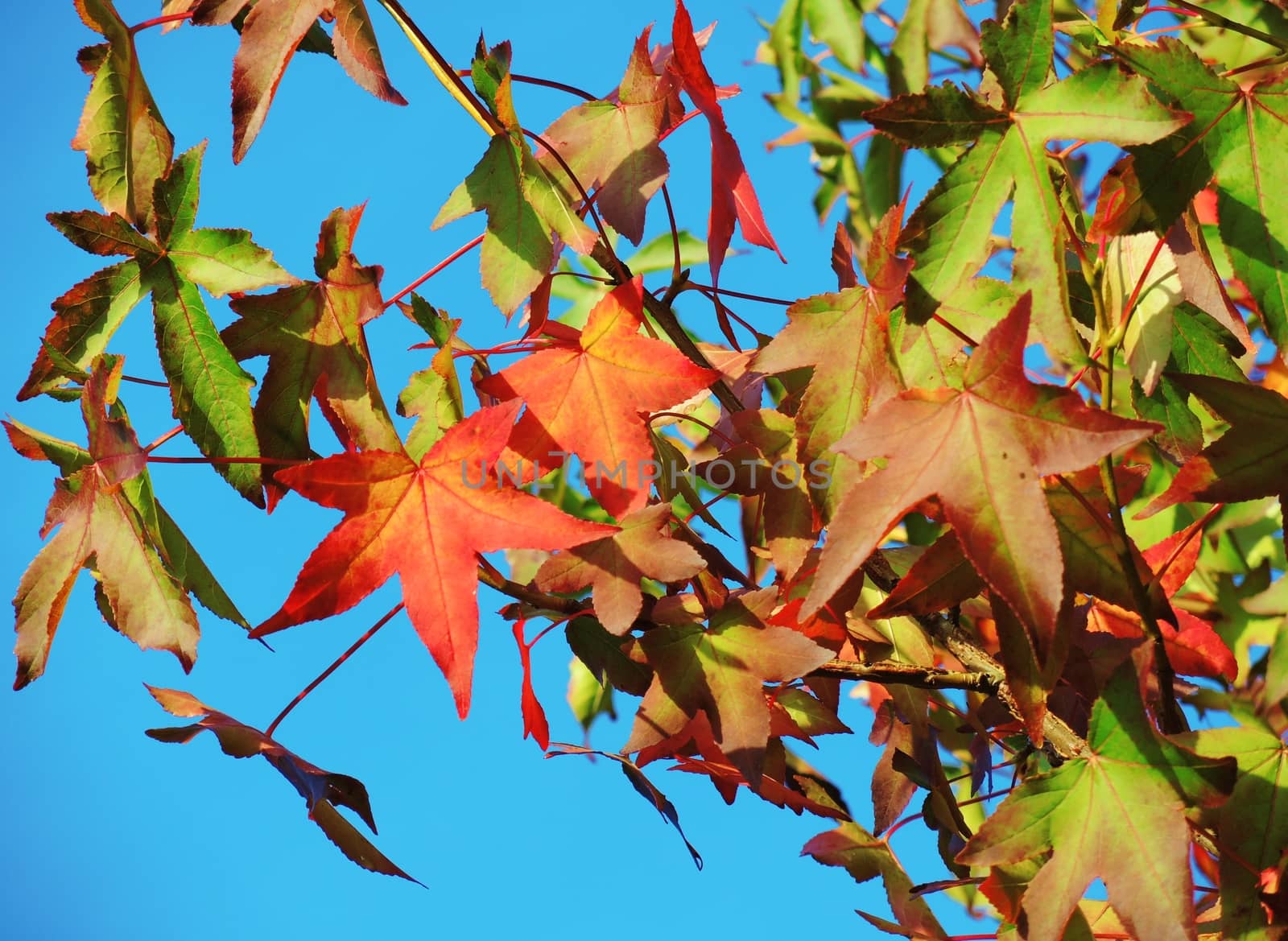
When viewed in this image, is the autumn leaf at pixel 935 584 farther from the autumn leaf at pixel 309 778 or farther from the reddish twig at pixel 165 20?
the reddish twig at pixel 165 20

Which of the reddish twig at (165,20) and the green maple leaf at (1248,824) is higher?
the reddish twig at (165,20)

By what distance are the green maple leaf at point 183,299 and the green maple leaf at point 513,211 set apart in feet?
0.44

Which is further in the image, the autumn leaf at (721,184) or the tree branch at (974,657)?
the autumn leaf at (721,184)

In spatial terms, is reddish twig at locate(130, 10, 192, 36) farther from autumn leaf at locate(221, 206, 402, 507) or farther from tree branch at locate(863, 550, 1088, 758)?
tree branch at locate(863, 550, 1088, 758)

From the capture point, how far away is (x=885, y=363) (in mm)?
707

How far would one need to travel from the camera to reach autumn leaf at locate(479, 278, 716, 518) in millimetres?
740

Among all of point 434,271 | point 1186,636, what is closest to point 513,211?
point 434,271

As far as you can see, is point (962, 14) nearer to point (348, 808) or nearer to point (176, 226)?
point (176, 226)

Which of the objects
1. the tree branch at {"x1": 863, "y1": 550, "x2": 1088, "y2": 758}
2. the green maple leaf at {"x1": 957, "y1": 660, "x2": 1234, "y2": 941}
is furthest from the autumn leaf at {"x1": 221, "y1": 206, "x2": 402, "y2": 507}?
the green maple leaf at {"x1": 957, "y1": 660, "x2": 1234, "y2": 941}

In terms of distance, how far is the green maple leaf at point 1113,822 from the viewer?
2.21 feet

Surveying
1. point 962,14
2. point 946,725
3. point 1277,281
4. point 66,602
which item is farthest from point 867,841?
point 962,14

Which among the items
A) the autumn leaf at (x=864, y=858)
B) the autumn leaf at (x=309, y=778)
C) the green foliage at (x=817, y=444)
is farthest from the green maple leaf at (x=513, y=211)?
the autumn leaf at (x=864, y=858)

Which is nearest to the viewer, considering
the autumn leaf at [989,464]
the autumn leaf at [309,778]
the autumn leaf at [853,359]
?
the autumn leaf at [989,464]

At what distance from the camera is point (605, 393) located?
752 mm
